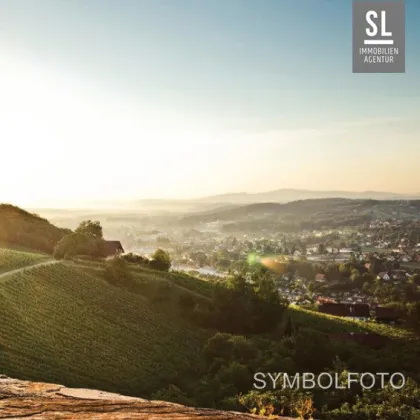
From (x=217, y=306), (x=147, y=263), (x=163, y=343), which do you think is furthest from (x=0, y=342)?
(x=147, y=263)

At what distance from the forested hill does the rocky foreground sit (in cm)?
7327

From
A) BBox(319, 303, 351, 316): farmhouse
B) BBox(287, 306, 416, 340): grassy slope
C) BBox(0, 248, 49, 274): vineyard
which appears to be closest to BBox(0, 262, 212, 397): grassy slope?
BBox(0, 248, 49, 274): vineyard

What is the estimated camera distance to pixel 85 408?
573 centimetres

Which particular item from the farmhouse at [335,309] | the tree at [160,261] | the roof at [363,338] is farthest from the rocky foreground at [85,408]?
the farmhouse at [335,309]

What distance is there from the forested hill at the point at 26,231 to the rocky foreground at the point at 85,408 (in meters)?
73.3

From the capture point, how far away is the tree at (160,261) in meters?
71.8

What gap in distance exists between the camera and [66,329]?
37656mm

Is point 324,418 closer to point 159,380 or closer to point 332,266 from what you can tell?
point 159,380

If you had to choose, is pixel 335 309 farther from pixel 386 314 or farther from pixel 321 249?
pixel 321 249

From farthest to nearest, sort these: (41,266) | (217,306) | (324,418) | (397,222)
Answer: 1. (397,222)
2. (217,306)
3. (41,266)
4. (324,418)

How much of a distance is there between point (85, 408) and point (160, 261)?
219 feet

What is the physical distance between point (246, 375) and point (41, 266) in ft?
93.6

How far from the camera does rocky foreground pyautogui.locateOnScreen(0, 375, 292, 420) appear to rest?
209 inches

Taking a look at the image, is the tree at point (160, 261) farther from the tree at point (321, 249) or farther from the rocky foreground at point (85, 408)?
the tree at point (321, 249)
